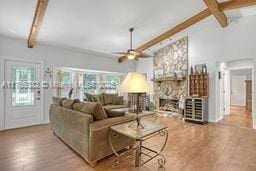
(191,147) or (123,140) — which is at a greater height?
(123,140)

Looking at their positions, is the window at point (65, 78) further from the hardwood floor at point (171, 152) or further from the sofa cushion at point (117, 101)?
the hardwood floor at point (171, 152)

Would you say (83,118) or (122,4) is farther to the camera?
(122,4)

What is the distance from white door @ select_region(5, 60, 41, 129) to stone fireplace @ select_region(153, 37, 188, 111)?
493 cm

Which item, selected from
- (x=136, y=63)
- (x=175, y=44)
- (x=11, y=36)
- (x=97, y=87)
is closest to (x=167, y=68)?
(x=175, y=44)

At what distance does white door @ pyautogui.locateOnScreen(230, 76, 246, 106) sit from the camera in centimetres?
916

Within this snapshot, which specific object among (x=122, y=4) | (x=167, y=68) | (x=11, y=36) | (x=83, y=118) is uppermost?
(x=122, y=4)

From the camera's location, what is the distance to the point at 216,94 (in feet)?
18.2

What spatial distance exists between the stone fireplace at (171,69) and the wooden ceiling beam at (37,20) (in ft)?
16.4

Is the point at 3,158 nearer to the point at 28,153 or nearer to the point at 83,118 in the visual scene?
the point at 28,153

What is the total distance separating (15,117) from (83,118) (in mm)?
3415

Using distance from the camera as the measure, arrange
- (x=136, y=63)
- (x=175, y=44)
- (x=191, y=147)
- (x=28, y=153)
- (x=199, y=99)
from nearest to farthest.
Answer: (x=28, y=153), (x=191, y=147), (x=199, y=99), (x=175, y=44), (x=136, y=63)

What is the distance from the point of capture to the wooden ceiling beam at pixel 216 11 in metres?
3.78

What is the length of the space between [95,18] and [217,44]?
4131 mm

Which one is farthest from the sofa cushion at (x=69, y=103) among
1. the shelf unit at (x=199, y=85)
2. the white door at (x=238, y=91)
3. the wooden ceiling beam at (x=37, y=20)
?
the white door at (x=238, y=91)
